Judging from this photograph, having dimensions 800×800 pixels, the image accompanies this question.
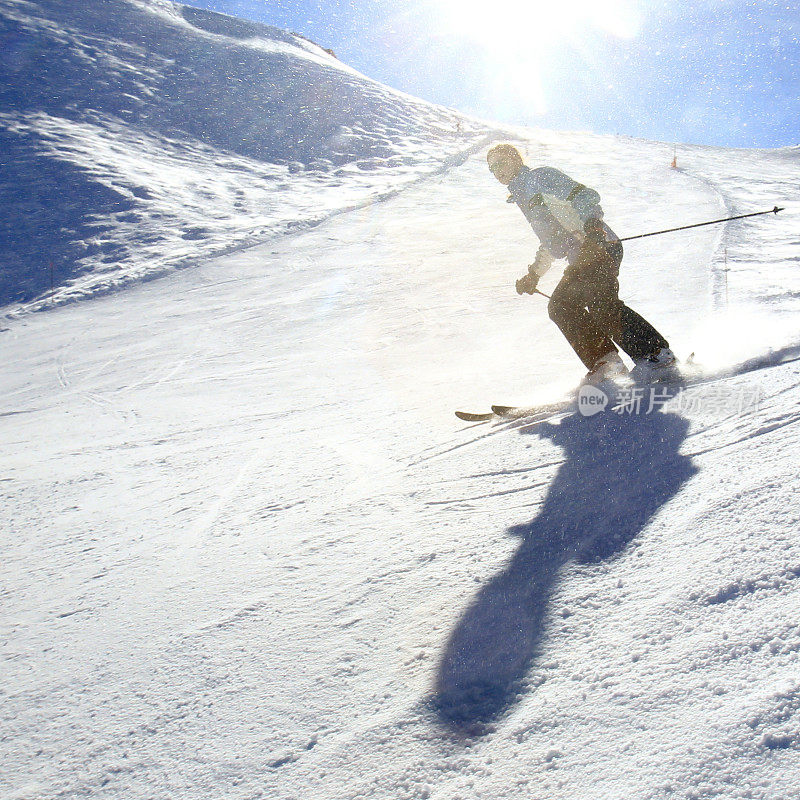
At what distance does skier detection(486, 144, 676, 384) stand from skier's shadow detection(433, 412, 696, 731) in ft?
2.34

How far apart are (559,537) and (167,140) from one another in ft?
84.6

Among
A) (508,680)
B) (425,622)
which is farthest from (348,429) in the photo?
(508,680)

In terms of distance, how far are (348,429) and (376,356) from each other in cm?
248

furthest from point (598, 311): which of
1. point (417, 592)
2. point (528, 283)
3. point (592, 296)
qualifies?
point (417, 592)

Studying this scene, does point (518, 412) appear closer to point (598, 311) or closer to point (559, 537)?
point (598, 311)

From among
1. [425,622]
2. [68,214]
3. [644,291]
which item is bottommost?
[68,214]

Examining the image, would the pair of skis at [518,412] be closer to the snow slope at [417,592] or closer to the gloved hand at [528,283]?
the snow slope at [417,592]

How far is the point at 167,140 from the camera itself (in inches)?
922

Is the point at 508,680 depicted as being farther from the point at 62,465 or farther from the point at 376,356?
the point at 376,356

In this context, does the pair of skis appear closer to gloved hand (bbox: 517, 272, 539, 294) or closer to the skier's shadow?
the skier's shadow

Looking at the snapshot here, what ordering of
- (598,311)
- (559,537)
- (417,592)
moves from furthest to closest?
1. (598,311)
2. (559,537)
3. (417,592)

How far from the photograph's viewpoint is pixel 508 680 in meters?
1.57

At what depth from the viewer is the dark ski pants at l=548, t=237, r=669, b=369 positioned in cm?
372

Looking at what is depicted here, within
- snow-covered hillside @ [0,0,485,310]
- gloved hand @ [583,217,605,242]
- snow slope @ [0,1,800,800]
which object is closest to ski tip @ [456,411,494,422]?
snow slope @ [0,1,800,800]
